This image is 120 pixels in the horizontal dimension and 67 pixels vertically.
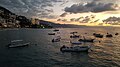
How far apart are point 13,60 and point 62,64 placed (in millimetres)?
19884

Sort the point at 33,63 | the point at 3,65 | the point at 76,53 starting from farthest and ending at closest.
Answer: the point at 76,53 < the point at 33,63 < the point at 3,65

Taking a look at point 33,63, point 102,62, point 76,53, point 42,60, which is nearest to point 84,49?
point 76,53

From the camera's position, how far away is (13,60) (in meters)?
74.6

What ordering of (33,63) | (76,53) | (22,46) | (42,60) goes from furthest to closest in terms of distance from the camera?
1. (22,46)
2. (76,53)
3. (42,60)
4. (33,63)

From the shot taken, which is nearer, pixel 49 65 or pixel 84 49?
pixel 49 65

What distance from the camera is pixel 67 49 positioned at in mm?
97312

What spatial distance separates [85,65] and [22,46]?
54.5 m

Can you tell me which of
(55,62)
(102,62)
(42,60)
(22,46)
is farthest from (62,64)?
(22,46)

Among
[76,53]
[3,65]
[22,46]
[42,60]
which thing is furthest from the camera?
[22,46]

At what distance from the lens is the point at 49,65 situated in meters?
67.5

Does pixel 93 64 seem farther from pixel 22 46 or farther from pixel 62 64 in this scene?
pixel 22 46

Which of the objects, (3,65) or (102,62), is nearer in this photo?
(3,65)

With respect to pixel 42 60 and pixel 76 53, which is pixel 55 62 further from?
pixel 76 53

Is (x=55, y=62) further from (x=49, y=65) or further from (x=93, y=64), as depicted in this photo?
(x=93, y=64)
